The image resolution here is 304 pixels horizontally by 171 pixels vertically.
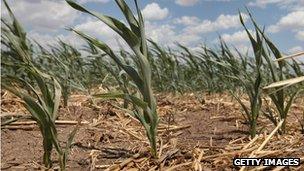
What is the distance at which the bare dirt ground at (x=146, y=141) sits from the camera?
6.14 ft

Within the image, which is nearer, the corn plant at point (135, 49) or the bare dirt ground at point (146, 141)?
the corn plant at point (135, 49)

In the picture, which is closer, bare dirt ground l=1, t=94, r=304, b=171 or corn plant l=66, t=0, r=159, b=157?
corn plant l=66, t=0, r=159, b=157

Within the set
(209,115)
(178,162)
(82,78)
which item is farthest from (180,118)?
(82,78)

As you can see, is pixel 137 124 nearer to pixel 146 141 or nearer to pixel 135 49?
pixel 146 141

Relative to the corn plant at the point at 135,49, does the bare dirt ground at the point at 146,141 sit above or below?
below

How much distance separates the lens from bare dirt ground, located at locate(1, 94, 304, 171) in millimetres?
1870

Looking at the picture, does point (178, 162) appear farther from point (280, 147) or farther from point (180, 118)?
point (180, 118)

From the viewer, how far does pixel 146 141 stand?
94.0 inches

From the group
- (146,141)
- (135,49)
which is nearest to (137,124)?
(146,141)

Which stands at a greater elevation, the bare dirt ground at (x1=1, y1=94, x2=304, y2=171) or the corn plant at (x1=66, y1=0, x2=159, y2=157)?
the corn plant at (x1=66, y1=0, x2=159, y2=157)

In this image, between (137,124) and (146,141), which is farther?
(137,124)

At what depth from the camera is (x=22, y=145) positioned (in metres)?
2.42

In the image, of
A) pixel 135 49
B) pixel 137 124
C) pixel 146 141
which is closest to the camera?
pixel 135 49

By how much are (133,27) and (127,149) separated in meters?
0.69
